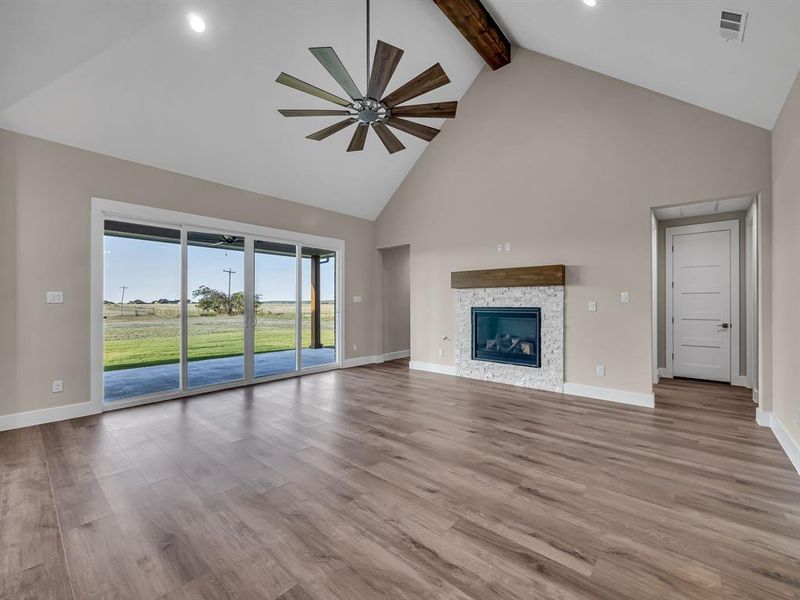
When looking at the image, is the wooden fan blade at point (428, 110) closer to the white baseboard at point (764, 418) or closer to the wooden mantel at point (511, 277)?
the wooden mantel at point (511, 277)

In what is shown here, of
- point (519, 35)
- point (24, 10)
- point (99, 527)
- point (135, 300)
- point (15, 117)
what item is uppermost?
point (519, 35)

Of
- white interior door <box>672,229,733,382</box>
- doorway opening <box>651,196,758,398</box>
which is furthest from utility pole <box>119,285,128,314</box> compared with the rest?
white interior door <box>672,229,733,382</box>

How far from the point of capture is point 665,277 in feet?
19.6

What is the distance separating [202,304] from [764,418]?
6791 mm

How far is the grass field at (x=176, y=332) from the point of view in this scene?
4.55 m

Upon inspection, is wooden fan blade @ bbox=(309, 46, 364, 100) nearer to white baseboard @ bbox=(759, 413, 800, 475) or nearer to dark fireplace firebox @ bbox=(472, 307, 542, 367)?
dark fireplace firebox @ bbox=(472, 307, 542, 367)

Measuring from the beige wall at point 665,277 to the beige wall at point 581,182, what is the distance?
195 cm

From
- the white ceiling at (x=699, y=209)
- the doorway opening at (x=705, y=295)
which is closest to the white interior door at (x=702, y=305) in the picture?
the doorway opening at (x=705, y=295)

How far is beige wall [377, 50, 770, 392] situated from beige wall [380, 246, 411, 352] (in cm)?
161

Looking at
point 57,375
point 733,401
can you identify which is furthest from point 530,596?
point 57,375

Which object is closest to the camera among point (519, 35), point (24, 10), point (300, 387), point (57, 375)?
point (24, 10)

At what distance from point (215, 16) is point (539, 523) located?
199 inches

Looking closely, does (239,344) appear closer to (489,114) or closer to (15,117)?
(15,117)

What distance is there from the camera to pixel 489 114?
575 cm
